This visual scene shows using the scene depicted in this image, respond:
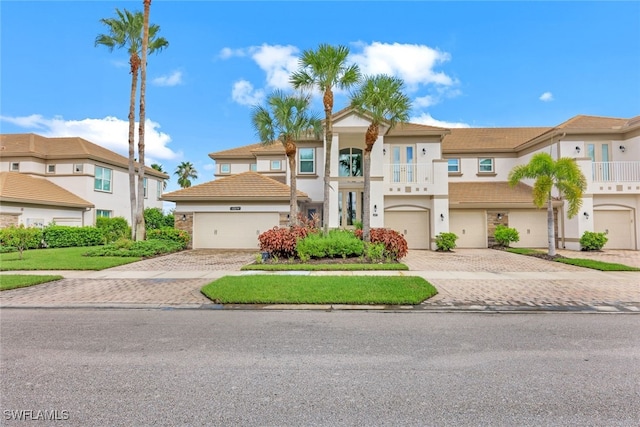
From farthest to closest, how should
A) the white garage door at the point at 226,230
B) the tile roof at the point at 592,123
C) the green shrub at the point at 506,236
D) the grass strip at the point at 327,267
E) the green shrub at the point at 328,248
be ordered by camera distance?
the white garage door at the point at 226,230 → the tile roof at the point at 592,123 → the green shrub at the point at 506,236 → the green shrub at the point at 328,248 → the grass strip at the point at 327,267

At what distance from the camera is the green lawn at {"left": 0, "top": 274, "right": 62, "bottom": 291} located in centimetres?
905

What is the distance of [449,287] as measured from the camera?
9031 mm

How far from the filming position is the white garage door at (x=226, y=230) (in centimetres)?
1994

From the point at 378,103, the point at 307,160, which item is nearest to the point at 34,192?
the point at 307,160

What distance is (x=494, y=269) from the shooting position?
12.1m

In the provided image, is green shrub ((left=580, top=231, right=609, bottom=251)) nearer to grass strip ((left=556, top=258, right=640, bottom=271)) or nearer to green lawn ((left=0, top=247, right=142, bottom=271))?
grass strip ((left=556, top=258, right=640, bottom=271))

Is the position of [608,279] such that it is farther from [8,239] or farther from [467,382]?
[8,239]

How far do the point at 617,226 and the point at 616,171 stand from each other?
320 centimetres

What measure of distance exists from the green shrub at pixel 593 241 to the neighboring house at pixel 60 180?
88.5ft

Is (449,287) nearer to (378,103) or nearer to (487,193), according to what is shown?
(378,103)

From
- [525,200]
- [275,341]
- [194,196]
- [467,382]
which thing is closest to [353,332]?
[275,341]

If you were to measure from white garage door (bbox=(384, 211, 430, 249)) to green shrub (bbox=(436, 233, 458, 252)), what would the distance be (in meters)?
1.42

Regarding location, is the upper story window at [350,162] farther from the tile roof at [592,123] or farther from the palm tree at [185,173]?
the palm tree at [185,173]

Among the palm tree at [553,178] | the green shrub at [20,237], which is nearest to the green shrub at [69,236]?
the green shrub at [20,237]
